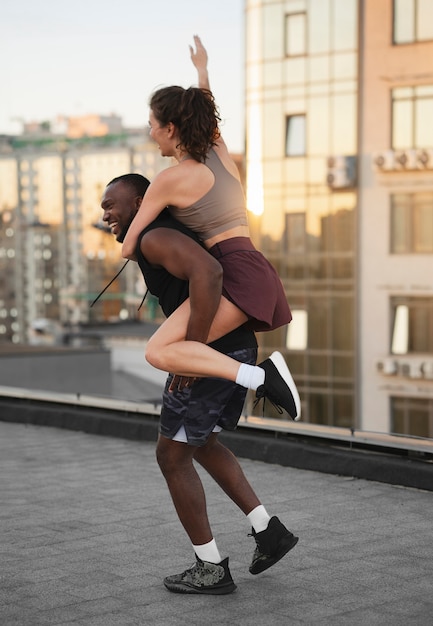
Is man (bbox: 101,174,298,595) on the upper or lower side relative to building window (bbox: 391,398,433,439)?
upper

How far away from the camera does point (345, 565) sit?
465 cm

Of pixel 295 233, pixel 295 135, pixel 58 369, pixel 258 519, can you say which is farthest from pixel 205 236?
pixel 58 369

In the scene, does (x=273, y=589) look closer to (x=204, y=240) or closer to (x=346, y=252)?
(x=204, y=240)

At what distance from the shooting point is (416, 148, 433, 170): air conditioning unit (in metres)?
32.6

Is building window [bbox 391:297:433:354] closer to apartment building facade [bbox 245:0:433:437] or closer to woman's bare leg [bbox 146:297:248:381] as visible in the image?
apartment building facade [bbox 245:0:433:437]

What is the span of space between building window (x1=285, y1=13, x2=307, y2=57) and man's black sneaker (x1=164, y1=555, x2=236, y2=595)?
30.7 m

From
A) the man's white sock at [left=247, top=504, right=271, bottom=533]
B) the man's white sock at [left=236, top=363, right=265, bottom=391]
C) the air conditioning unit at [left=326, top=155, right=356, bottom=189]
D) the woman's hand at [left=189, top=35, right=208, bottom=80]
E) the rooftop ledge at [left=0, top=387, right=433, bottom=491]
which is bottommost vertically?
the rooftop ledge at [left=0, top=387, right=433, bottom=491]

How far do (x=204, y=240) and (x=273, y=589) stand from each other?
1.33m

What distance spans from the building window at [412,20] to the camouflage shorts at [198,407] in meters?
29.4

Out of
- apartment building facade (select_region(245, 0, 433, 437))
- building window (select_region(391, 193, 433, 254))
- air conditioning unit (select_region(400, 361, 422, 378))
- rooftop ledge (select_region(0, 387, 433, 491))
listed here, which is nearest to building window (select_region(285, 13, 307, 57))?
apartment building facade (select_region(245, 0, 433, 437))

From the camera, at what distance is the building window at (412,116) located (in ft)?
107

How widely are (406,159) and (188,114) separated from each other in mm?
29275

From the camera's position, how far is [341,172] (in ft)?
110

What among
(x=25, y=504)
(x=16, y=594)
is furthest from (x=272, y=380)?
(x=25, y=504)
